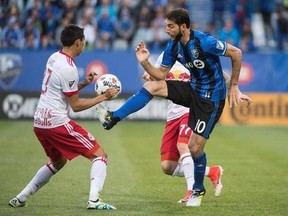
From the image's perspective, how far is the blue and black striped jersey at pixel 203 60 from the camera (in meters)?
8.98

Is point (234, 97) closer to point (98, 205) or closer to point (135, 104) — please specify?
point (135, 104)

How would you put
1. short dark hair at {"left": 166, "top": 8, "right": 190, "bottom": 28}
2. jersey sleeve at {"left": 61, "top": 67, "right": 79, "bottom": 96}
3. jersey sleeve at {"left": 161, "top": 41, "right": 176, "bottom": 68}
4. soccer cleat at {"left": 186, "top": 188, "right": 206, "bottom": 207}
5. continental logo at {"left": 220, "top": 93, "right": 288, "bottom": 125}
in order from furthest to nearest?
continental logo at {"left": 220, "top": 93, "right": 288, "bottom": 125} < soccer cleat at {"left": 186, "top": 188, "right": 206, "bottom": 207} < jersey sleeve at {"left": 161, "top": 41, "right": 176, "bottom": 68} < short dark hair at {"left": 166, "top": 8, "right": 190, "bottom": 28} < jersey sleeve at {"left": 61, "top": 67, "right": 79, "bottom": 96}

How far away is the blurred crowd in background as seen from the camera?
2359 cm

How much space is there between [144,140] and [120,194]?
24.5 feet

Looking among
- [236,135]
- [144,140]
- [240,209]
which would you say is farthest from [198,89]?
[236,135]

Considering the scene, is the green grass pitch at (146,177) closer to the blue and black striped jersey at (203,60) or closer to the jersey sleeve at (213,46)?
the blue and black striped jersey at (203,60)

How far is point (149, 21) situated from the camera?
24.7 meters

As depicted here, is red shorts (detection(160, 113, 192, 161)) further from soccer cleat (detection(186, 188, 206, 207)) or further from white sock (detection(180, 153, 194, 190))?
soccer cleat (detection(186, 188, 206, 207))

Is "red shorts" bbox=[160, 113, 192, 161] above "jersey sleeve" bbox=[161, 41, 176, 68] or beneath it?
beneath

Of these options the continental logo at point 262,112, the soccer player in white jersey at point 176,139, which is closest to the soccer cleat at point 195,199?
the soccer player in white jersey at point 176,139

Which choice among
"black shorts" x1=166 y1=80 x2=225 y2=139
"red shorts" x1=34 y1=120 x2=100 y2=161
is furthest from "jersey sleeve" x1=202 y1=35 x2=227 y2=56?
"red shorts" x1=34 y1=120 x2=100 y2=161

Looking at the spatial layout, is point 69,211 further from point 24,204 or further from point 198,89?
point 198,89

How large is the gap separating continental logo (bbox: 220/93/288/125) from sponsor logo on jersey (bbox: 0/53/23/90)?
19.8 ft

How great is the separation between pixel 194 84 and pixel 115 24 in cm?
1551
